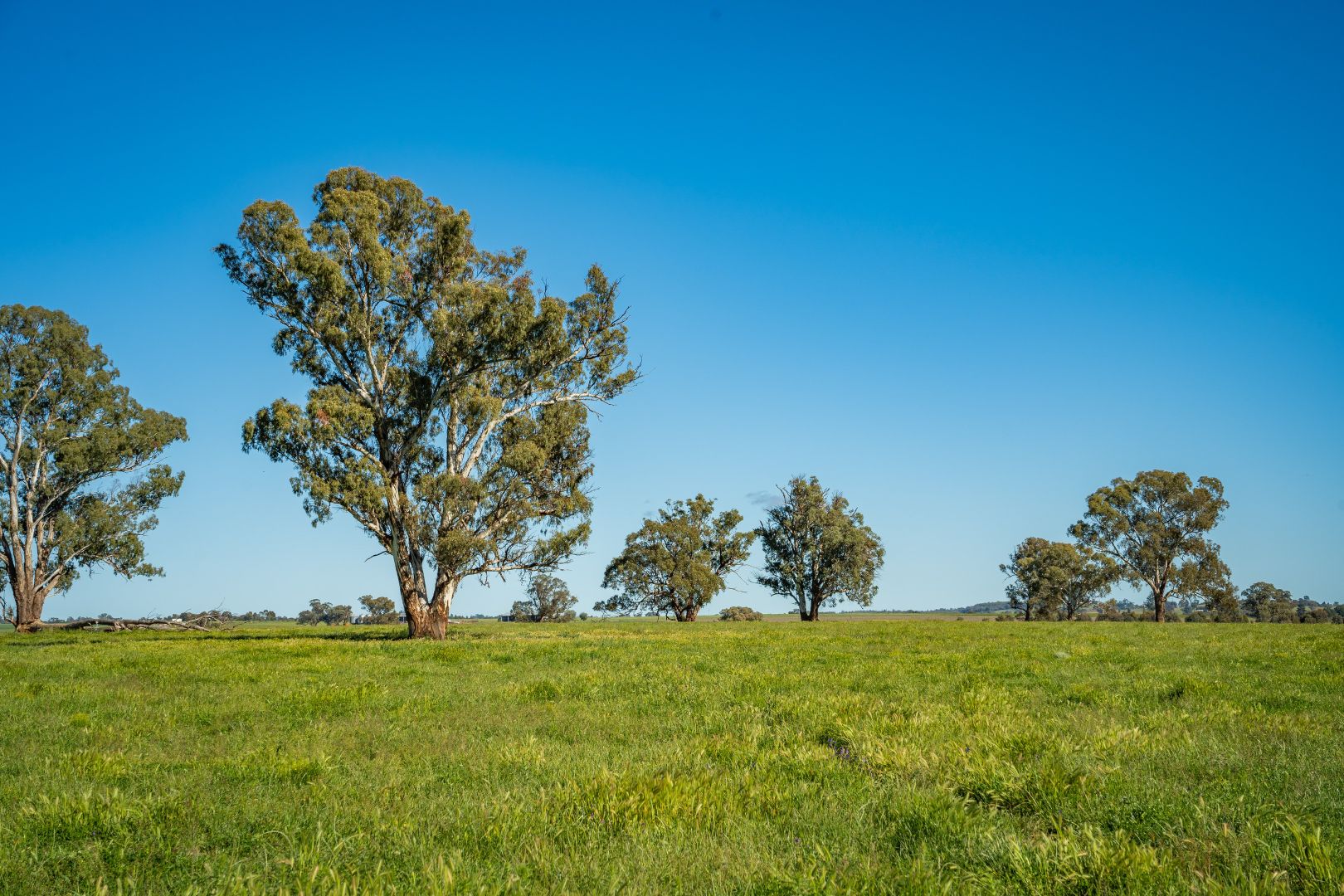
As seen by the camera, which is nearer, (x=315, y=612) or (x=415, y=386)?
(x=415, y=386)

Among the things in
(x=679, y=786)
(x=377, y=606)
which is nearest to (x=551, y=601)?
(x=377, y=606)

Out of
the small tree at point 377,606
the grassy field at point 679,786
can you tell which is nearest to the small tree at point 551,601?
the small tree at point 377,606

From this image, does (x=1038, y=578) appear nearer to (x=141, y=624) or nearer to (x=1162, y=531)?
(x=1162, y=531)

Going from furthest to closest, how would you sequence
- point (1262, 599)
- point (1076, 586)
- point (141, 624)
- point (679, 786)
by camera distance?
point (1262, 599)
point (1076, 586)
point (141, 624)
point (679, 786)

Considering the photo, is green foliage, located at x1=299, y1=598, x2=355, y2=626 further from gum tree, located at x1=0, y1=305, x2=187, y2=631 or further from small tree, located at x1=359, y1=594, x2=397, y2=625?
gum tree, located at x1=0, y1=305, x2=187, y2=631

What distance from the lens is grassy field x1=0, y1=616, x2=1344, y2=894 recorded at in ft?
14.6

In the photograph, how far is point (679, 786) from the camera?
5.89 meters

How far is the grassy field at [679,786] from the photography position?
4.46 m

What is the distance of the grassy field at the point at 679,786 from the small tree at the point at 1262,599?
15524 cm

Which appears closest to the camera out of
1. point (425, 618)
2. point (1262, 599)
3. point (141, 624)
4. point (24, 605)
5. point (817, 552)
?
point (425, 618)

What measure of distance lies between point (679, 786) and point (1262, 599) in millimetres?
175710

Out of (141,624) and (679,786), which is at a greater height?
(679,786)

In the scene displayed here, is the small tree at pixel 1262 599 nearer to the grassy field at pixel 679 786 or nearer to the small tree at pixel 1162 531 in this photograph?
the small tree at pixel 1162 531

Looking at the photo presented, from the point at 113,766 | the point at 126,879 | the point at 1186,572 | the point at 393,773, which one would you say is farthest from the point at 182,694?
the point at 1186,572
